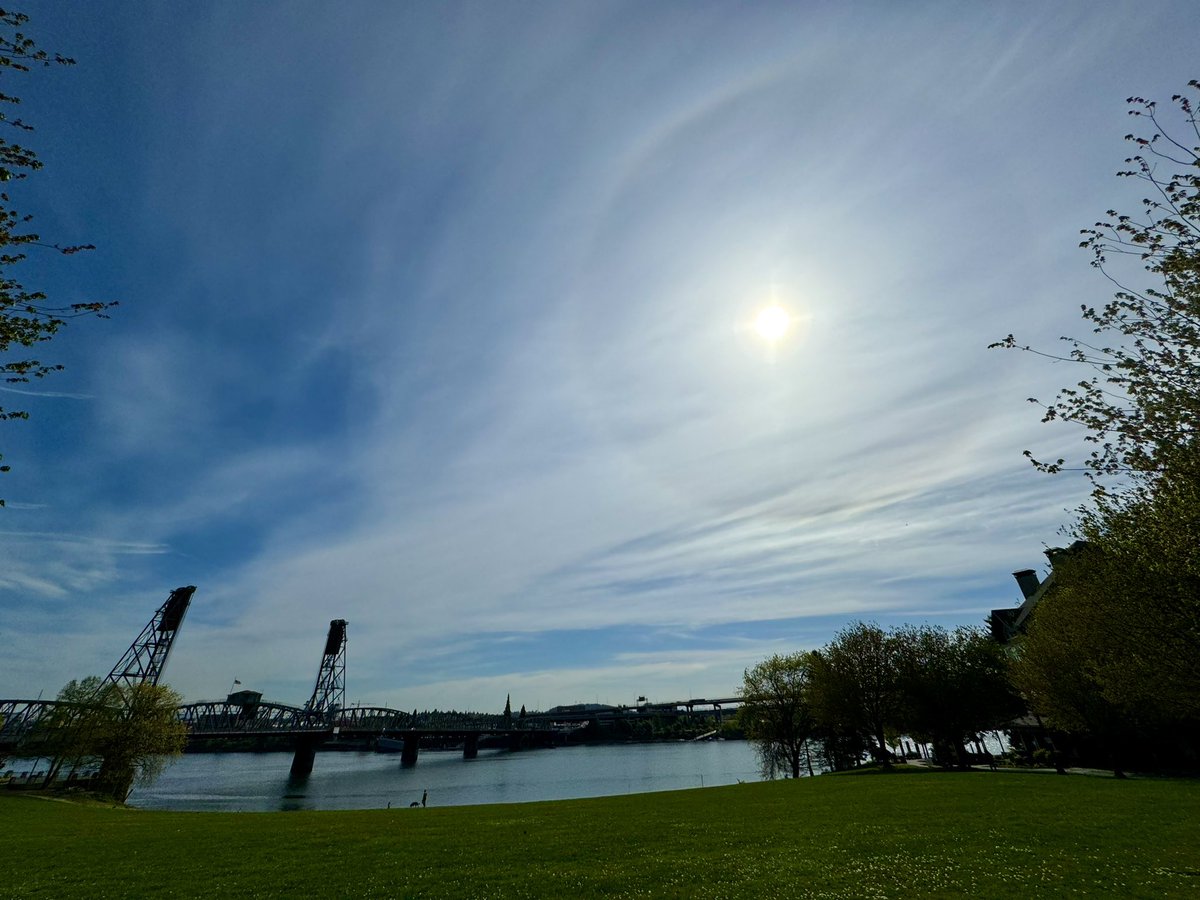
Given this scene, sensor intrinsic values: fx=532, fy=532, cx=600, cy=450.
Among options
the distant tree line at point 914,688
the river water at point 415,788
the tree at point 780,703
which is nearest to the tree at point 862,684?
the distant tree line at point 914,688

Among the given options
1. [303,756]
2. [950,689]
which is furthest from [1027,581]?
[303,756]

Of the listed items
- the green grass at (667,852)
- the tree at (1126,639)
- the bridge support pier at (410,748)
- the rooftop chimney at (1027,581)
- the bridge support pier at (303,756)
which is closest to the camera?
the green grass at (667,852)

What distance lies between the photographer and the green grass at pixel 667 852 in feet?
50.9

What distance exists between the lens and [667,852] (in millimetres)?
20078

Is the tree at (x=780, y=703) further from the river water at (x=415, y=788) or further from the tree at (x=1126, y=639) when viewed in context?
the tree at (x=1126, y=639)

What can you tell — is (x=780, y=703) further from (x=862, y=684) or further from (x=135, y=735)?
(x=135, y=735)

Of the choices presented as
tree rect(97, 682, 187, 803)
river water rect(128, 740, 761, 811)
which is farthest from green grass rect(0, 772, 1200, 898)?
river water rect(128, 740, 761, 811)

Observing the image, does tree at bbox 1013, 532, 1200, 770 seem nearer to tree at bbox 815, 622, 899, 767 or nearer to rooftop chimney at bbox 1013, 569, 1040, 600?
tree at bbox 815, 622, 899, 767

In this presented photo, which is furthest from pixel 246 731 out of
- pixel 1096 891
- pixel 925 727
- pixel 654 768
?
pixel 1096 891

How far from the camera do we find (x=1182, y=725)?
158ft

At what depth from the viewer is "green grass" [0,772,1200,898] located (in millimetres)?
15500

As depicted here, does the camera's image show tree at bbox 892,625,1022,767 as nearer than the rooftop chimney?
Yes

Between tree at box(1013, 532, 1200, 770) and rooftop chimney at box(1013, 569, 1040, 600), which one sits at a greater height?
rooftop chimney at box(1013, 569, 1040, 600)

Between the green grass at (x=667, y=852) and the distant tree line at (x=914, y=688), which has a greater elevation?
the distant tree line at (x=914, y=688)
